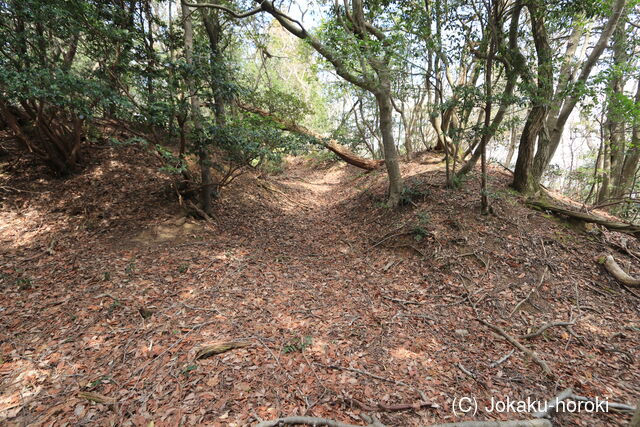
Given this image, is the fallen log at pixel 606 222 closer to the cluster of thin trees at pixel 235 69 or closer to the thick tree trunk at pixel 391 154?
the cluster of thin trees at pixel 235 69

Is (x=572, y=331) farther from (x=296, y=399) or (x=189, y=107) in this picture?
(x=189, y=107)

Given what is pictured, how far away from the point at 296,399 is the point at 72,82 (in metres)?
6.23

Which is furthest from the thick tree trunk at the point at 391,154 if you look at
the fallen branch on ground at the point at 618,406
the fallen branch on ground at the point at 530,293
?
the fallen branch on ground at the point at 618,406

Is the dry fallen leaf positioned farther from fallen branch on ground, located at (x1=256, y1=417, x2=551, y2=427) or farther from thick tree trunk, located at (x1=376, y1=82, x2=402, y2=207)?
thick tree trunk, located at (x1=376, y1=82, x2=402, y2=207)

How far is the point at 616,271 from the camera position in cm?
485

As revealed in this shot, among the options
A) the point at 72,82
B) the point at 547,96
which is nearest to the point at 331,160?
the point at 547,96

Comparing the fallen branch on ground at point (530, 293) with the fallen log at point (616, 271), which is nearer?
the fallen branch on ground at point (530, 293)

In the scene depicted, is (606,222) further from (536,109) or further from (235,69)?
(235,69)

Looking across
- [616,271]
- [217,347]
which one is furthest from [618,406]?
[217,347]

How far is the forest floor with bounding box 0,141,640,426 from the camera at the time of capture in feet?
9.14

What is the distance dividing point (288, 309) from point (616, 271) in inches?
239

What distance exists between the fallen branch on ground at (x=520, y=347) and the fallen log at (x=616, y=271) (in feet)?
9.40

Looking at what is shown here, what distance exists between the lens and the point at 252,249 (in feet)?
21.4

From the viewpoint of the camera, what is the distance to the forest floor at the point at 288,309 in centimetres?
279
